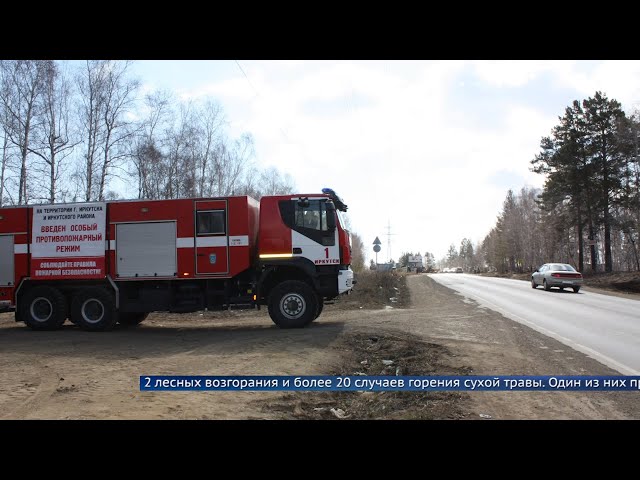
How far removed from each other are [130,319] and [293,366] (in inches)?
329

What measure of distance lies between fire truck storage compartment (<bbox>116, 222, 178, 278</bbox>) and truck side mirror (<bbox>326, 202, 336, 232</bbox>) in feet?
13.6

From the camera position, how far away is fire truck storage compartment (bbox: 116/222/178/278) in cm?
1178

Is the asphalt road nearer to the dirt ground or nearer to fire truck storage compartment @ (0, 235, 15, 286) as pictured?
the dirt ground

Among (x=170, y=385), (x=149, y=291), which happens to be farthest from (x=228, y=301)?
(x=170, y=385)

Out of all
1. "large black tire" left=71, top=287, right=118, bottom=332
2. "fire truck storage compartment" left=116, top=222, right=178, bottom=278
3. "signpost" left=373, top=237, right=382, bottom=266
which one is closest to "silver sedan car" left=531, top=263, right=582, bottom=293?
"signpost" left=373, top=237, right=382, bottom=266

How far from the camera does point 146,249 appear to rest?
11852mm

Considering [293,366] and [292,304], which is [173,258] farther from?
[293,366]

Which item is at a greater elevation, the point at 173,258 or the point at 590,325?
the point at 173,258

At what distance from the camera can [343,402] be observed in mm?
6070

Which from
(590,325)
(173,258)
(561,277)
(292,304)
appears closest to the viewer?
(292,304)

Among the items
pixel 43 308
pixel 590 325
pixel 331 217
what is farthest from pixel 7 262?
pixel 590 325

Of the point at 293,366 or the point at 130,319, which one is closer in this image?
the point at 293,366

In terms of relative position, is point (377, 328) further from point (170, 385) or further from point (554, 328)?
point (170, 385)

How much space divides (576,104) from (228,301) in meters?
41.6
